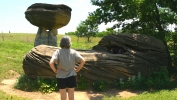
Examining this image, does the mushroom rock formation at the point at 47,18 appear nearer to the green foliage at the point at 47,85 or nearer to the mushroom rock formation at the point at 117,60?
the mushroom rock formation at the point at 117,60

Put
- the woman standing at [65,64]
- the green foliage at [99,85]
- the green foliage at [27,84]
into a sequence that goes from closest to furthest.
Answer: the woman standing at [65,64] → the green foliage at [99,85] → the green foliage at [27,84]

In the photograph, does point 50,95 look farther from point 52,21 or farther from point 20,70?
point 52,21

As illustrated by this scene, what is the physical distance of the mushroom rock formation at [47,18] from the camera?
1489 centimetres

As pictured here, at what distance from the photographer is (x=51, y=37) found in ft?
53.1

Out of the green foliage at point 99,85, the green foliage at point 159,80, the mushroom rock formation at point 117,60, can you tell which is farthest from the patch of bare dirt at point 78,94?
the green foliage at point 159,80

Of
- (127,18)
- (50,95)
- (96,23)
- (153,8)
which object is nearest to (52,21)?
(96,23)

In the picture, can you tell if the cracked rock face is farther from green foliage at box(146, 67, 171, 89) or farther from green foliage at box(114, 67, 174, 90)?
green foliage at box(146, 67, 171, 89)

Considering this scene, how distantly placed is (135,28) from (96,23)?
2167 mm

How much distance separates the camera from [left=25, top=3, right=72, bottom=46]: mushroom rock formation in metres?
14.9

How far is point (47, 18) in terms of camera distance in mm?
15047

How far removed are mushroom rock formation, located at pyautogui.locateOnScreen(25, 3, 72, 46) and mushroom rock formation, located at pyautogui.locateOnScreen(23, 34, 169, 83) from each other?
479cm

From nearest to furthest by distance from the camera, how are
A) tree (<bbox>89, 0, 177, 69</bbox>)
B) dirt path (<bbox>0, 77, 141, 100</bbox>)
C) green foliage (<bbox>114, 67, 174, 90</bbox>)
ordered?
dirt path (<bbox>0, 77, 141, 100</bbox>)
green foliage (<bbox>114, 67, 174, 90</bbox>)
tree (<bbox>89, 0, 177, 69</bbox>)

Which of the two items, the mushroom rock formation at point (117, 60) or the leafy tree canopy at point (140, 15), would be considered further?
the leafy tree canopy at point (140, 15)

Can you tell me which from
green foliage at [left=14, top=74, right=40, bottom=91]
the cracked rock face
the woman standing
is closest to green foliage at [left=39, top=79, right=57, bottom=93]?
green foliage at [left=14, top=74, right=40, bottom=91]
